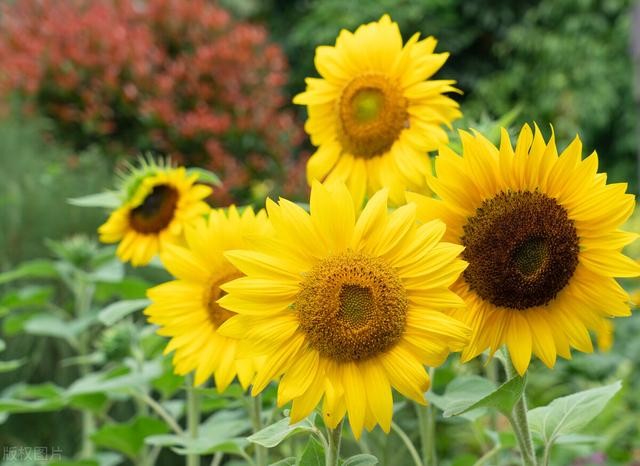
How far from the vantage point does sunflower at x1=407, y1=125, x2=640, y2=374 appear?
0.81 meters

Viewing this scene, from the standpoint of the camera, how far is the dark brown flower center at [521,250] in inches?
32.2

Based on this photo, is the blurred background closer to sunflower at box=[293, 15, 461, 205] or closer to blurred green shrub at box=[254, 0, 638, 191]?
blurred green shrub at box=[254, 0, 638, 191]

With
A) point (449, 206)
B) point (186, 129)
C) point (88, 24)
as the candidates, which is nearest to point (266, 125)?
point (186, 129)

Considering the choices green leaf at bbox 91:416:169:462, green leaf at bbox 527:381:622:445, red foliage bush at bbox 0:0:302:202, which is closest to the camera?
green leaf at bbox 527:381:622:445

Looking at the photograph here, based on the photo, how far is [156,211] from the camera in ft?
4.40

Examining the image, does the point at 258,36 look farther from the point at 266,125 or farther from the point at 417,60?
the point at 417,60

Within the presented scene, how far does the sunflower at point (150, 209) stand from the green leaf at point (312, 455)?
0.52m

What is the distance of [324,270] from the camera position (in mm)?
801

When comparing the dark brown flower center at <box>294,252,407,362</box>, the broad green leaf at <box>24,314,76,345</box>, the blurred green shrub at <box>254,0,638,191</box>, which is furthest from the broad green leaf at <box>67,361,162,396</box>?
the blurred green shrub at <box>254,0,638,191</box>

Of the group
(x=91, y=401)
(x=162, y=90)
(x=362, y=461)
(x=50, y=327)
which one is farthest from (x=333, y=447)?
(x=162, y=90)

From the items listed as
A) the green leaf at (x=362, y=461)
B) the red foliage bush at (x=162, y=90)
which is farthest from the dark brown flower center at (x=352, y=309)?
the red foliage bush at (x=162, y=90)

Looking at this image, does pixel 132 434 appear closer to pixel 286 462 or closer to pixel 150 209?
pixel 150 209

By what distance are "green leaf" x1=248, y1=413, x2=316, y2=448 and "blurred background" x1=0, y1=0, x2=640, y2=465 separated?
536mm

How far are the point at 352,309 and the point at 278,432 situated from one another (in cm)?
15
